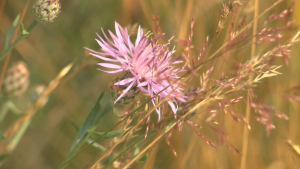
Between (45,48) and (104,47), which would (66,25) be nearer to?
(45,48)

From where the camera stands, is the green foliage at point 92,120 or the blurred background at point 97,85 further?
the blurred background at point 97,85

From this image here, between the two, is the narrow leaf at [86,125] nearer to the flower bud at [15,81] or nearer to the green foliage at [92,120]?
the green foliage at [92,120]

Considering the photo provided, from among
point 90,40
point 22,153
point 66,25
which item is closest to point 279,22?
point 90,40

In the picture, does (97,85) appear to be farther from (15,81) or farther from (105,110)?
(105,110)

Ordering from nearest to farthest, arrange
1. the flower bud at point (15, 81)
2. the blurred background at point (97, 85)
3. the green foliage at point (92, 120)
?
1. the green foliage at point (92, 120)
2. the flower bud at point (15, 81)
3. the blurred background at point (97, 85)

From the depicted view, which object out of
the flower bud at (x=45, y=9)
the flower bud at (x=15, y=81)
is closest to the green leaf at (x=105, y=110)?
the flower bud at (x=45, y=9)

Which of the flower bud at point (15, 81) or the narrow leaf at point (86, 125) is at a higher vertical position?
the flower bud at point (15, 81)
